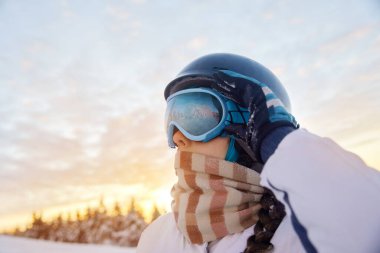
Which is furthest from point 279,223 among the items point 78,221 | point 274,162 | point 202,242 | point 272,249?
point 78,221

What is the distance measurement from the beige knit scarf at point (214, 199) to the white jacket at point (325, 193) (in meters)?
0.79

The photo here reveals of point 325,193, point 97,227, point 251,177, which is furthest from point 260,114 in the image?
point 97,227

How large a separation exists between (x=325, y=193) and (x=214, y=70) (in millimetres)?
1446

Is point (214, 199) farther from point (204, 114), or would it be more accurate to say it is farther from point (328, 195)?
point (328, 195)

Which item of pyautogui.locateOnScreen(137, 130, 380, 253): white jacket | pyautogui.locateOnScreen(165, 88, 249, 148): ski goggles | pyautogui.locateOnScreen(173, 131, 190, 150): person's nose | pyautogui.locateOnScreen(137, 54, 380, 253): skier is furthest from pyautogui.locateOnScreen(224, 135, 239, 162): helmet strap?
pyautogui.locateOnScreen(137, 130, 380, 253): white jacket

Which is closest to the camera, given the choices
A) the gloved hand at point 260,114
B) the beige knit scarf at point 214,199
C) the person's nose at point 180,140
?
the gloved hand at point 260,114

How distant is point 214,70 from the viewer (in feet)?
7.63

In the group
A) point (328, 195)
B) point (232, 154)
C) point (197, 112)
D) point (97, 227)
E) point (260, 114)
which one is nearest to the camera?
point (328, 195)

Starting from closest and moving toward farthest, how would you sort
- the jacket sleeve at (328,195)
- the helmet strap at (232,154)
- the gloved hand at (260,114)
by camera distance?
the jacket sleeve at (328,195) → the gloved hand at (260,114) → the helmet strap at (232,154)

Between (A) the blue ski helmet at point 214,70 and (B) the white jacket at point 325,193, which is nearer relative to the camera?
(B) the white jacket at point 325,193

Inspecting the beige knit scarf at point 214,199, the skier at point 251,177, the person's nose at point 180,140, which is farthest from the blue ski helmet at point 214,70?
the beige knit scarf at point 214,199

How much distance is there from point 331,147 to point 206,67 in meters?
1.42

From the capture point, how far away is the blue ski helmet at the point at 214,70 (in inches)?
92.4

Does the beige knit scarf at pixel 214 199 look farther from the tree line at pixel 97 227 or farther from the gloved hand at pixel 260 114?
the tree line at pixel 97 227
